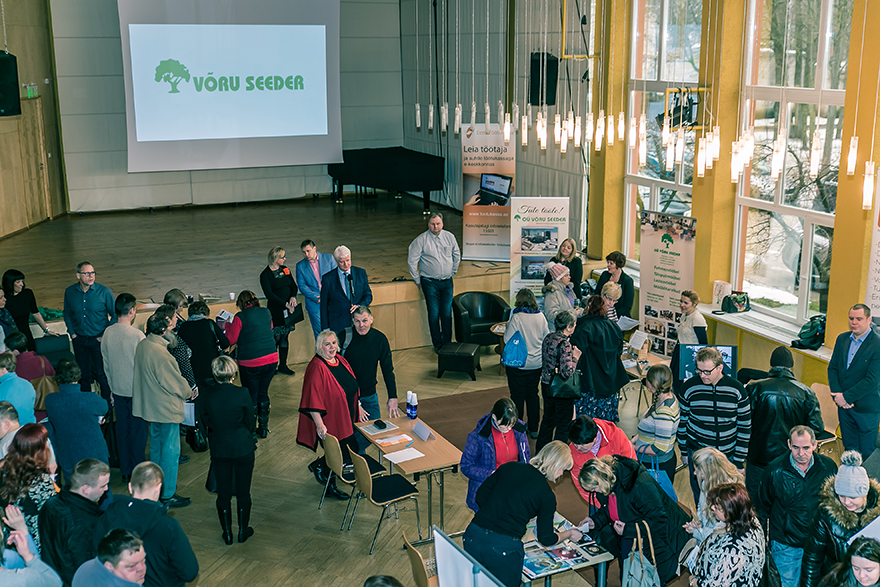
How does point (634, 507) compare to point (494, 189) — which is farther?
point (494, 189)

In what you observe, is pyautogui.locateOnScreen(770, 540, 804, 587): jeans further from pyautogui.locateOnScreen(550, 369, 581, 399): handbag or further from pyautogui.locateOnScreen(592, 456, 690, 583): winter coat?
pyautogui.locateOnScreen(550, 369, 581, 399): handbag

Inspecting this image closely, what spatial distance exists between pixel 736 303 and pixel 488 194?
13.4ft

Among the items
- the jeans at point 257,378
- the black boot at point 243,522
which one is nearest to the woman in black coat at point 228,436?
the black boot at point 243,522

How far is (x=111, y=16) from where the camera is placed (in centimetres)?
1471

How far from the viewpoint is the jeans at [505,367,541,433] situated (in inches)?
274

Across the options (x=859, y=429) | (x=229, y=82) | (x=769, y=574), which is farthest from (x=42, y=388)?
(x=229, y=82)

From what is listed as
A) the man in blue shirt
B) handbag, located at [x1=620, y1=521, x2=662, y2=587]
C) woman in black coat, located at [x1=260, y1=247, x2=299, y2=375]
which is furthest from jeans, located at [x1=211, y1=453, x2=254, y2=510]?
woman in black coat, located at [x1=260, y1=247, x2=299, y2=375]

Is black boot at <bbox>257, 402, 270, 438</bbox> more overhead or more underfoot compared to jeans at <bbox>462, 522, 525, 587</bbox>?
more underfoot

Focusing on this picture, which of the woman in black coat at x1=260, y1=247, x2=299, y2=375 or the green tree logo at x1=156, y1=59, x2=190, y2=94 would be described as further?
the green tree logo at x1=156, y1=59, x2=190, y2=94

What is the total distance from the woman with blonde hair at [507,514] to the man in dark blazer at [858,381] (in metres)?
3.33

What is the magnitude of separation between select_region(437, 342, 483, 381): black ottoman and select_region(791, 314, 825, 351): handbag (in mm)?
3320

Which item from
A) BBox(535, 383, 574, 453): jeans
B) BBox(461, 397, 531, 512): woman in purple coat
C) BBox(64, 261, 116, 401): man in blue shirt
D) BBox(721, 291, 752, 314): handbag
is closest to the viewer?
BBox(461, 397, 531, 512): woman in purple coat

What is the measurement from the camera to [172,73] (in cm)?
1359

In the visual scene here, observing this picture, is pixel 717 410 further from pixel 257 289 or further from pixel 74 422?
pixel 257 289
